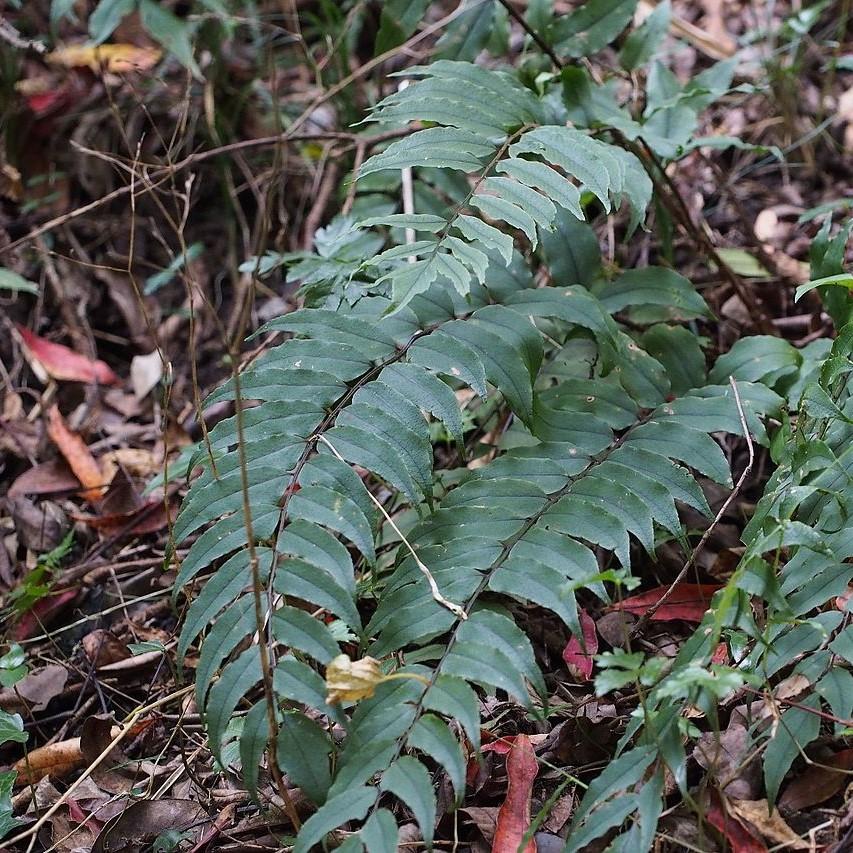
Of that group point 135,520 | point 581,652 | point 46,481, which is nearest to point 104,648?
point 135,520

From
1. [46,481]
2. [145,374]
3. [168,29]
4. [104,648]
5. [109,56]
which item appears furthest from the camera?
[109,56]

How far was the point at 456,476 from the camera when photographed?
204 cm

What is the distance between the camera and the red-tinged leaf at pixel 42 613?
7.38ft

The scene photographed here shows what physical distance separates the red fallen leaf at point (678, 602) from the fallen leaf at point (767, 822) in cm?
44

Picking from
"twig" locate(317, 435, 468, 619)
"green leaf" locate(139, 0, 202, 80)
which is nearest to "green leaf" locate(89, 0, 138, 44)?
"green leaf" locate(139, 0, 202, 80)

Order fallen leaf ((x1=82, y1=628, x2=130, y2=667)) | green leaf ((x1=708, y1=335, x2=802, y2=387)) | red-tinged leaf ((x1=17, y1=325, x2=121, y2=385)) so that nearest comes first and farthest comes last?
green leaf ((x1=708, y1=335, x2=802, y2=387)) → fallen leaf ((x1=82, y1=628, x2=130, y2=667)) → red-tinged leaf ((x1=17, y1=325, x2=121, y2=385))

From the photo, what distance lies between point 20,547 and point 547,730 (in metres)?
1.48

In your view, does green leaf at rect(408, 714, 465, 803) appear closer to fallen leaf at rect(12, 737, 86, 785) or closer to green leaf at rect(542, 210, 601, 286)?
fallen leaf at rect(12, 737, 86, 785)

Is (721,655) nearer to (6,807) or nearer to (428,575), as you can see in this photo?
(428,575)

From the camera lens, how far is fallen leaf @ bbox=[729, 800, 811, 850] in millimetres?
1471

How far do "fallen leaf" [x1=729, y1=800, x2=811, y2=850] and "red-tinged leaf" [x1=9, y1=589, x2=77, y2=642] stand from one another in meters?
1.54

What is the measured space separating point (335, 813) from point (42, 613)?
48.7 inches

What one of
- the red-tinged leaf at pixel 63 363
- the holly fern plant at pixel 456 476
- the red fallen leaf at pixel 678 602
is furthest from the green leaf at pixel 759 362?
the red-tinged leaf at pixel 63 363

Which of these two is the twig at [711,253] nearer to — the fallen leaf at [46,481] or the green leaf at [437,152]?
the green leaf at [437,152]
